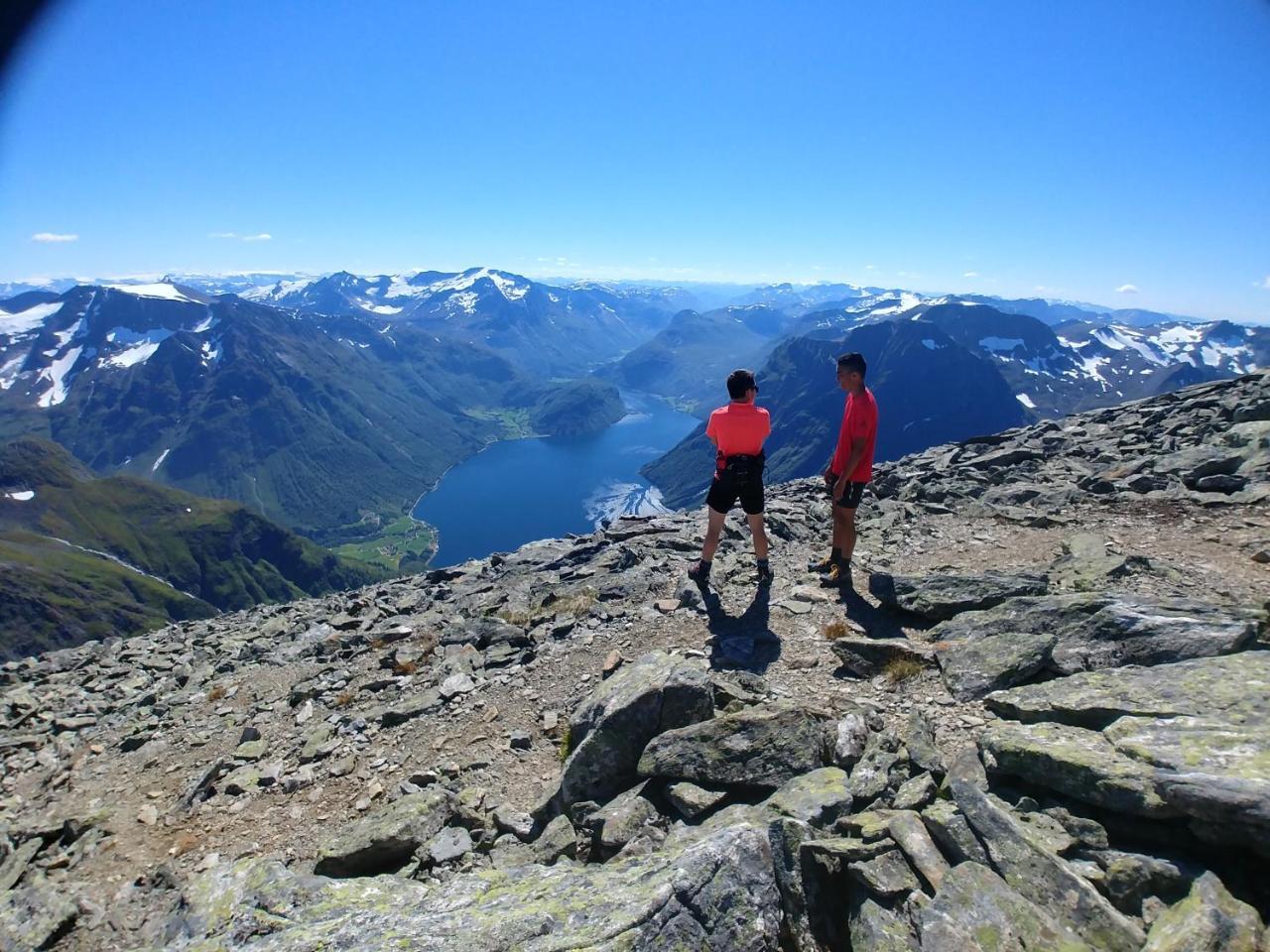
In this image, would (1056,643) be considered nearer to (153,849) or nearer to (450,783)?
(450,783)

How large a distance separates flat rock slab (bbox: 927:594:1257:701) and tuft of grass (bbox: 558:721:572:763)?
522cm

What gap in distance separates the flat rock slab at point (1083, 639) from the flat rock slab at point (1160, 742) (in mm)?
558

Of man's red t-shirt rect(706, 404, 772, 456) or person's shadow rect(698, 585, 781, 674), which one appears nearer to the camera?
person's shadow rect(698, 585, 781, 674)

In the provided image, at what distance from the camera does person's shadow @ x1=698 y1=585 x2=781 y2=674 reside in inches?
402

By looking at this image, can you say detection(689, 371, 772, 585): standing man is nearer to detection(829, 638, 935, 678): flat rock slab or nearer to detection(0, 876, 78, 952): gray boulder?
detection(829, 638, 935, 678): flat rock slab

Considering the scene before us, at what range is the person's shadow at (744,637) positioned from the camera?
10219mm

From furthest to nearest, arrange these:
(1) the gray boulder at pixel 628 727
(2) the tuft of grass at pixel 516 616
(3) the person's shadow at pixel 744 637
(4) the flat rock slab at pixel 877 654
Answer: (2) the tuft of grass at pixel 516 616, (3) the person's shadow at pixel 744 637, (4) the flat rock slab at pixel 877 654, (1) the gray boulder at pixel 628 727

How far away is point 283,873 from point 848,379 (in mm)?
11443

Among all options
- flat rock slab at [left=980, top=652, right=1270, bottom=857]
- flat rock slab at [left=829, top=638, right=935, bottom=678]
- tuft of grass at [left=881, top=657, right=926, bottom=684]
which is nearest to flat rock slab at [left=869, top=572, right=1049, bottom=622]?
flat rock slab at [left=829, top=638, right=935, bottom=678]

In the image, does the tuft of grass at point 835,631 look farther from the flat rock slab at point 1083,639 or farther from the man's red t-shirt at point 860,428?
the man's red t-shirt at point 860,428

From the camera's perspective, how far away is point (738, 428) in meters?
12.0

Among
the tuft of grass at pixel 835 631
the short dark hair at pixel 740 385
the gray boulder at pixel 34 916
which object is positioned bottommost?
the gray boulder at pixel 34 916

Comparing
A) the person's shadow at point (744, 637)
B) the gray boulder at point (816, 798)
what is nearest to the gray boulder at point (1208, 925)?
the gray boulder at point (816, 798)

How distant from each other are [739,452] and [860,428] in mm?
2432
